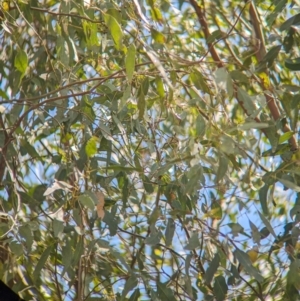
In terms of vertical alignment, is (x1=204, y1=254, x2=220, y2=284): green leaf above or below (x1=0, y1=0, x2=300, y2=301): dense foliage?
below

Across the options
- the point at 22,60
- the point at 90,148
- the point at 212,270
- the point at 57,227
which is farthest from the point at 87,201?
the point at 22,60

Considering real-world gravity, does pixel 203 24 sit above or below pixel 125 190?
above

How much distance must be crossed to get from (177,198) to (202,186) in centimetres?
17

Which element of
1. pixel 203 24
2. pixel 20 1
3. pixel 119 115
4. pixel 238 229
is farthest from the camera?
pixel 203 24

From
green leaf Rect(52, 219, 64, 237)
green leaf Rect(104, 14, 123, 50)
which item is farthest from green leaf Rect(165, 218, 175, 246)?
green leaf Rect(104, 14, 123, 50)

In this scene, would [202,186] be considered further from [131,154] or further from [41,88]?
[41,88]

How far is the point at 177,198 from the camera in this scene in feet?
5.51

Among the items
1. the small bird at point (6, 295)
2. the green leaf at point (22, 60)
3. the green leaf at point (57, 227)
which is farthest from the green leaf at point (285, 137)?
the small bird at point (6, 295)

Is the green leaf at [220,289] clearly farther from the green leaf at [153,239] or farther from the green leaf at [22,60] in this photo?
the green leaf at [22,60]

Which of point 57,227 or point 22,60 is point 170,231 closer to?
point 57,227

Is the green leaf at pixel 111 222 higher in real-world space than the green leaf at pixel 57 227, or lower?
higher

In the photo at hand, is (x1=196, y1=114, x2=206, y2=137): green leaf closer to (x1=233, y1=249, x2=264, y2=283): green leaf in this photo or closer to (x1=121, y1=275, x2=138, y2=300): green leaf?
(x1=233, y1=249, x2=264, y2=283): green leaf

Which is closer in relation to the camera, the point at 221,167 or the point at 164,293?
the point at 221,167

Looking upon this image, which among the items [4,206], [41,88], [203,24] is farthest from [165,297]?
[203,24]
